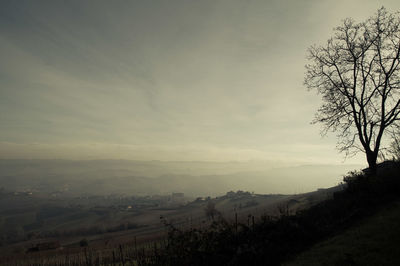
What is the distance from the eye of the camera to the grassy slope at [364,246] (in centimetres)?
673

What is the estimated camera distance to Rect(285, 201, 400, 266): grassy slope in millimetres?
6727

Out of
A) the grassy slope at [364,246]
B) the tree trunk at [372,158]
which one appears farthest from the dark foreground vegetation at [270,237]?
the tree trunk at [372,158]

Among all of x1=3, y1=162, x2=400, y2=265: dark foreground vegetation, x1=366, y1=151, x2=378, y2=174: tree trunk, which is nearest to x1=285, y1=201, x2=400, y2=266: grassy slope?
x1=3, y1=162, x2=400, y2=265: dark foreground vegetation

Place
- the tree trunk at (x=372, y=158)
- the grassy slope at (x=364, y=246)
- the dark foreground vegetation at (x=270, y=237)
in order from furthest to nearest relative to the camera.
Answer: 1. the tree trunk at (x=372, y=158)
2. the dark foreground vegetation at (x=270, y=237)
3. the grassy slope at (x=364, y=246)

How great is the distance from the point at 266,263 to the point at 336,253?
2481 millimetres

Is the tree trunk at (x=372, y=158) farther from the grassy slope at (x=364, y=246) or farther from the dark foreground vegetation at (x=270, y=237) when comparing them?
the grassy slope at (x=364, y=246)

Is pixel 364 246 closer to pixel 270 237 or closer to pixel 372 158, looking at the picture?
pixel 270 237

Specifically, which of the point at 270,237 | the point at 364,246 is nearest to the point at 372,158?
the point at 270,237

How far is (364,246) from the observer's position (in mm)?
7754

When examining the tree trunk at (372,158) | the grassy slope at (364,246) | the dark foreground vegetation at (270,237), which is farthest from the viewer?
the tree trunk at (372,158)

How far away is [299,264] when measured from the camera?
305 inches

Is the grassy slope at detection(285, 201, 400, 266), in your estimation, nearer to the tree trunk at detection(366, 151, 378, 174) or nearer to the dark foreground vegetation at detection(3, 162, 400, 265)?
the dark foreground vegetation at detection(3, 162, 400, 265)

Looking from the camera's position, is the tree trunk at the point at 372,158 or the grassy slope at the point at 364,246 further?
the tree trunk at the point at 372,158

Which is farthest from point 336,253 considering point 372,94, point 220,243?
point 372,94
